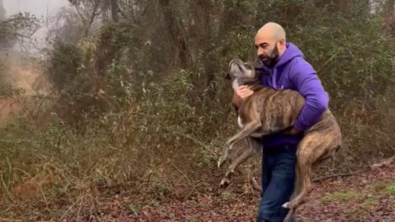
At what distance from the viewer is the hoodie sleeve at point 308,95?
5.03 metres

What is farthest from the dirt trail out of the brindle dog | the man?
the man

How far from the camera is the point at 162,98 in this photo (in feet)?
42.0

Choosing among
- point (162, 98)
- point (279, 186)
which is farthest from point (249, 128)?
point (162, 98)

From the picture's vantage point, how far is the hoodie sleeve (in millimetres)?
5031

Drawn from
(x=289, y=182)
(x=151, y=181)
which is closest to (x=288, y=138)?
(x=289, y=182)

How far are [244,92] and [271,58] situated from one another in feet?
1.36

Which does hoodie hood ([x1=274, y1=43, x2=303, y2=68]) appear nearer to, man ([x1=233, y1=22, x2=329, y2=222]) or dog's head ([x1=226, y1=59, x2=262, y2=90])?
man ([x1=233, y1=22, x2=329, y2=222])

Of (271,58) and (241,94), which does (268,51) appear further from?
(241,94)

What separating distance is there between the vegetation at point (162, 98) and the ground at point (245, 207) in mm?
169

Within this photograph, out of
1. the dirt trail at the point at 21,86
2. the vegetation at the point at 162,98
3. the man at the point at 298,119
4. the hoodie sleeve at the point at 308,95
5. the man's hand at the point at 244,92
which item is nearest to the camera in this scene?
the hoodie sleeve at the point at 308,95

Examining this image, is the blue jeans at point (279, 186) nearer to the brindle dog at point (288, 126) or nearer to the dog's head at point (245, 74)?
the brindle dog at point (288, 126)

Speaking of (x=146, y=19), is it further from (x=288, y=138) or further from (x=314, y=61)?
(x=288, y=138)

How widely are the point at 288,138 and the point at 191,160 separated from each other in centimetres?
634

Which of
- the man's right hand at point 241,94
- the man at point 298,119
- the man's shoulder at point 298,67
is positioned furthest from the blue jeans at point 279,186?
the man's shoulder at point 298,67
